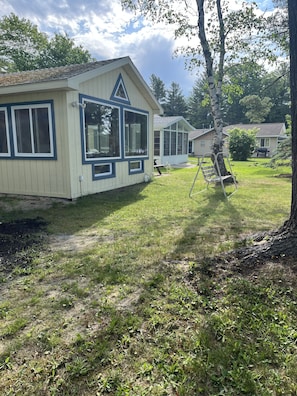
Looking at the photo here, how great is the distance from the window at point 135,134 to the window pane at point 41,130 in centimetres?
295

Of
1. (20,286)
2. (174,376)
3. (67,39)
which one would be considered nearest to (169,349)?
(174,376)

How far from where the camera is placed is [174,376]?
1649mm

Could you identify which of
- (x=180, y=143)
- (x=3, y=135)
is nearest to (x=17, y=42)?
(x=180, y=143)

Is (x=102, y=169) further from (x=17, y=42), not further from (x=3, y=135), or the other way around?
(x=17, y=42)

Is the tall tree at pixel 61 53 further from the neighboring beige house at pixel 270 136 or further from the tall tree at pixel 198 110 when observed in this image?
the tall tree at pixel 198 110

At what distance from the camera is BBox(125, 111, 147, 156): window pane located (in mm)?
9047

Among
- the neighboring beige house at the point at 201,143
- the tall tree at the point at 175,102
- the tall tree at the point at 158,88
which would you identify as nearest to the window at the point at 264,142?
the neighboring beige house at the point at 201,143

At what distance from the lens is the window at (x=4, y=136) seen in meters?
7.02

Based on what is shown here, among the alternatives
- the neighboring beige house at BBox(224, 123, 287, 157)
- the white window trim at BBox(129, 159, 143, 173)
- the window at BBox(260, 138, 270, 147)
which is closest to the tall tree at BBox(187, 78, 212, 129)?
the neighboring beige house at BBox(224, 123, 287, 157)

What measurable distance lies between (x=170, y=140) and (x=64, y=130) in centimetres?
1332

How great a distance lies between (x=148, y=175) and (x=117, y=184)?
7.70 ft

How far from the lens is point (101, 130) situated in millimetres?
7699

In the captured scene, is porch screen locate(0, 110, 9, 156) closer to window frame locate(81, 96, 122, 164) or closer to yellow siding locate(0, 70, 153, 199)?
yellow siding locate(0, 70, 153, 199)

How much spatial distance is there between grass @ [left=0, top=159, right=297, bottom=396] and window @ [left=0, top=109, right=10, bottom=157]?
4455mm
